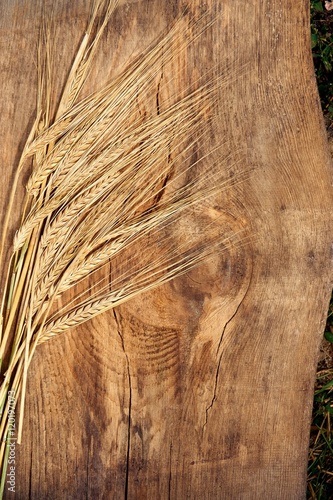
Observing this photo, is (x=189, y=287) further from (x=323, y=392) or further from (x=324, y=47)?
(x=324, y=47)

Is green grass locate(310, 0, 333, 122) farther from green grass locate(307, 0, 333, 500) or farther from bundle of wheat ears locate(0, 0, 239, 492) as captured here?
bundle of wheat ears locate(0, 0, 239, 492)

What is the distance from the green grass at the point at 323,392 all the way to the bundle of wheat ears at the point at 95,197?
615mm

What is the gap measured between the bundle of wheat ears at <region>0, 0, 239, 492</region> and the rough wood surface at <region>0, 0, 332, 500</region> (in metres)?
0.04

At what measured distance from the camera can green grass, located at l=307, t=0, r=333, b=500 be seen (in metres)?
1.86

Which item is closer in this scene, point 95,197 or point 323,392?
point 95,197

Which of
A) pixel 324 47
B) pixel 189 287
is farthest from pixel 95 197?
pixel 324 47

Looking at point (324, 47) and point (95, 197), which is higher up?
point (324, 47)

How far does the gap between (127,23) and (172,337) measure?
0.79m

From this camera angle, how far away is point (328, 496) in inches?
73.2

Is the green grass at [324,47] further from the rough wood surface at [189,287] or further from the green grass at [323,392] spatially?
the rough wood surface at [189,287]

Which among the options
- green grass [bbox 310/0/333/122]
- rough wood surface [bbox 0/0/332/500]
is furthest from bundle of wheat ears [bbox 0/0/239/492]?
green grass [bbox 310/0/333/122]

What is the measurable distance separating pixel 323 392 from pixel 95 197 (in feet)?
3.55

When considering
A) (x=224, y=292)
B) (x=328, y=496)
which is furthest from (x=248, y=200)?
(x=328, y=496)

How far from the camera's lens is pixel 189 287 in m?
1.41
